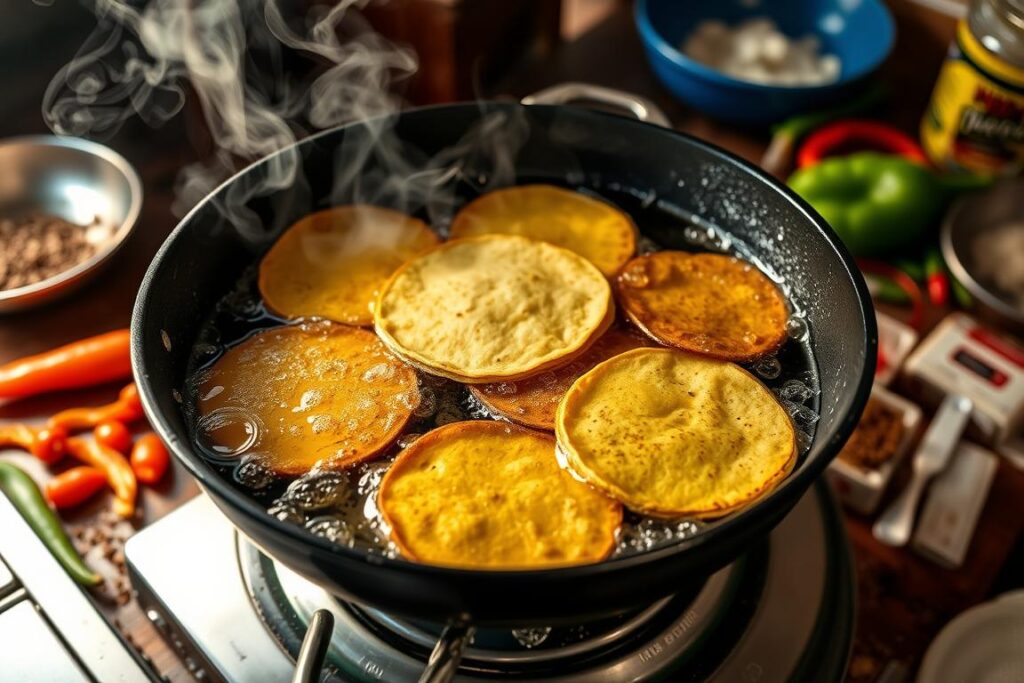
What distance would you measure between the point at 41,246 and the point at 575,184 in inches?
40.7

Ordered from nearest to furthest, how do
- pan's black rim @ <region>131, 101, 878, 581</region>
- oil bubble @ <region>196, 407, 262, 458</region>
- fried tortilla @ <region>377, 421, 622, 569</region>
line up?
pan's black rim @ <region>131, 101, 878, 581</region> → fried tortilla @ <region>377, 421, 622, 569</region> → oil bubble @ <region>196, 407, 262, 458</region>

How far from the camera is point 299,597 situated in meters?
1.05

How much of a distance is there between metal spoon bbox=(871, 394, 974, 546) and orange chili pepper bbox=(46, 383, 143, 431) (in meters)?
1.19

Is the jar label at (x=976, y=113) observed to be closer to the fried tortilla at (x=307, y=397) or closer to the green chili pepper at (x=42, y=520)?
the fried tortilla at (x=307, y=397)

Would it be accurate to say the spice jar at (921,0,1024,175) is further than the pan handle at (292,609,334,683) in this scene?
Yes

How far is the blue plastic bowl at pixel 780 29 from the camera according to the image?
5.97 feet

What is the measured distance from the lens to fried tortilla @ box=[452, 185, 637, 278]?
→ 122 cm

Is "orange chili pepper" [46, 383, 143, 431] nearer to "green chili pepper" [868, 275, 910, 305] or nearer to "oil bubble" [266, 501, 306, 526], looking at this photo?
"oil bubble" [266, 501, 306, 526]

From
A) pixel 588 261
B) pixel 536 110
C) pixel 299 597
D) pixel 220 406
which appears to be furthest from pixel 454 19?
pixel 299 597

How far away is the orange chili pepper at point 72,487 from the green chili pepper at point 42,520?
0.02 meters

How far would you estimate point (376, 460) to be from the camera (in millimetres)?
965

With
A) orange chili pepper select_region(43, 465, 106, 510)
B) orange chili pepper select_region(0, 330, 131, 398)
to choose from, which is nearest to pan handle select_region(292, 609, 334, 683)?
orange chili pepper select_region(43, 465, 106, 510)

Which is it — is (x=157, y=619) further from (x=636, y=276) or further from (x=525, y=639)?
(x=636, y=276)

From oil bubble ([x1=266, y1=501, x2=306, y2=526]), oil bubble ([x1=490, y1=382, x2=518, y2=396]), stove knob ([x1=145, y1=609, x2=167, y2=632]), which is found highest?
oil bubble ([x1=490, y1=382, x2=518, y2=396])
